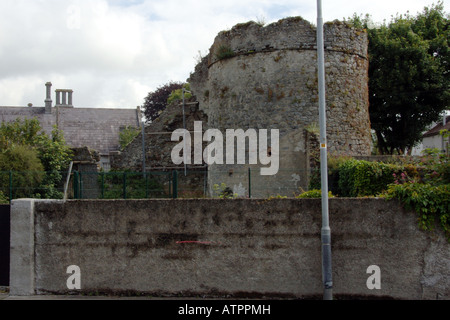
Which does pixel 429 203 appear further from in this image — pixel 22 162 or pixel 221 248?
pixel 22 162

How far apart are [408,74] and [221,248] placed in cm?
1836

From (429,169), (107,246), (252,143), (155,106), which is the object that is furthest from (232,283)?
(155,106)

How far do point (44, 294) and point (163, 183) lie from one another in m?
4.11

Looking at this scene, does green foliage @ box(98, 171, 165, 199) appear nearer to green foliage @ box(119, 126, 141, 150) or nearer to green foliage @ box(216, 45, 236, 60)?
green foliage @ box(216, 45, 236, 60)

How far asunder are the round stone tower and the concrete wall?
614cm

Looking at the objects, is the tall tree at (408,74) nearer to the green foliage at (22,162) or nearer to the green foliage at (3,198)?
the green foliage at (22,162)

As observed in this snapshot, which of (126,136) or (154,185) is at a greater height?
(126,136)

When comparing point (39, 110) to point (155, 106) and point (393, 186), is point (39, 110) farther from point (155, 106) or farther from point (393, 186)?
point (393, 186)

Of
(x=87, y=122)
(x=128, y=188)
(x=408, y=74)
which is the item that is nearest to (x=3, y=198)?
(x=128, y=188)

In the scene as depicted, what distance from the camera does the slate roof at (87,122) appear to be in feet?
132

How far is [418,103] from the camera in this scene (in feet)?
82.0

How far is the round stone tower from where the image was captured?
51.4 feet

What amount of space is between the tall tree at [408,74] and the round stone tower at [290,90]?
8.08 m

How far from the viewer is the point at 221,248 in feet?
30.0
